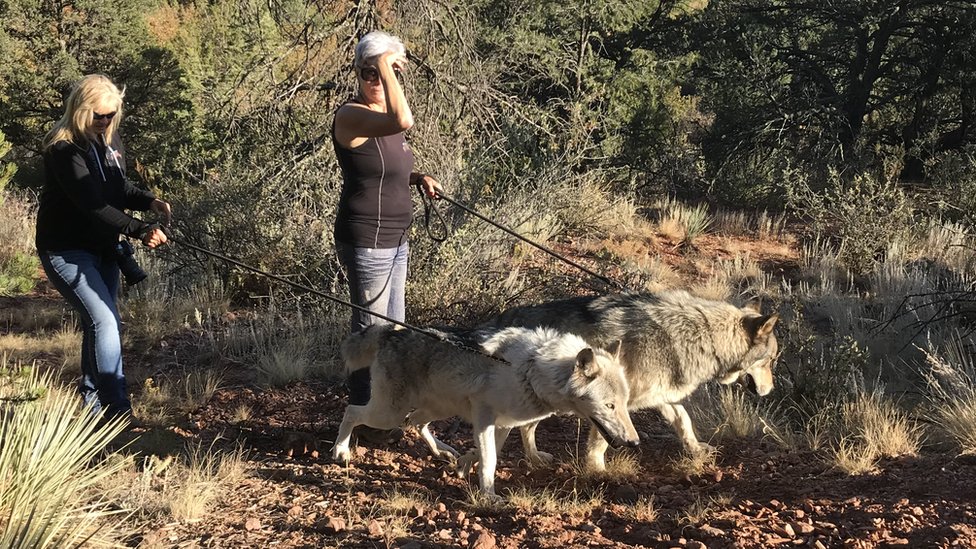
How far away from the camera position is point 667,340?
548 cm

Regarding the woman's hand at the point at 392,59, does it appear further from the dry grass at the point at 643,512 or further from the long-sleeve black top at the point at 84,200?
the dry grass at the point at 643,512

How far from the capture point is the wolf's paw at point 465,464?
5422mm

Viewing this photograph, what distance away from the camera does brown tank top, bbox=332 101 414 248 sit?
4.85 m

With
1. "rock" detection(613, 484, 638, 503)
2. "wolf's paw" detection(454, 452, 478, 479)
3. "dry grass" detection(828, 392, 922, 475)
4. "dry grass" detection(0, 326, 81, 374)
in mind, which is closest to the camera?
"rock" detection(613, 484, 638, 503)

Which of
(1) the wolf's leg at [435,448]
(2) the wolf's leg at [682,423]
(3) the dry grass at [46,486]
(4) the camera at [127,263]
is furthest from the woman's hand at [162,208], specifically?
(2) the wolf's leg at [682,423]

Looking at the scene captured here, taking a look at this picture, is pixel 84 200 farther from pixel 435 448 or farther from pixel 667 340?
pixel 667 340

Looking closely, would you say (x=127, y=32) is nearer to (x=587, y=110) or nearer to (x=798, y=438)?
(x=587, y=110)

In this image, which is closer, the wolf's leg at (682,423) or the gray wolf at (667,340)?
the gray wolf at (667,340)

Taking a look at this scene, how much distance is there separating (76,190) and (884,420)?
221 inches

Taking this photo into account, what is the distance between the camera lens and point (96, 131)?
511 centimetres

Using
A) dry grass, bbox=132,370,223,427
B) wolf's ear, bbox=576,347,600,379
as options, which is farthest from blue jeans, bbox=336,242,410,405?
dry grass, bbox=132,370,223,427

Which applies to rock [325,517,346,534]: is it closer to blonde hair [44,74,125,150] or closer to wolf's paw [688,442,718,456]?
wolf's paw [688,442,718,456]

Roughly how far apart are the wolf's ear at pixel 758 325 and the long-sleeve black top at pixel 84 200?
4.09 m

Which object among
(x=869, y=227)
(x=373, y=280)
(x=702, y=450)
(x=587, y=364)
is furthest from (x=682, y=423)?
(x=869, y=227)
